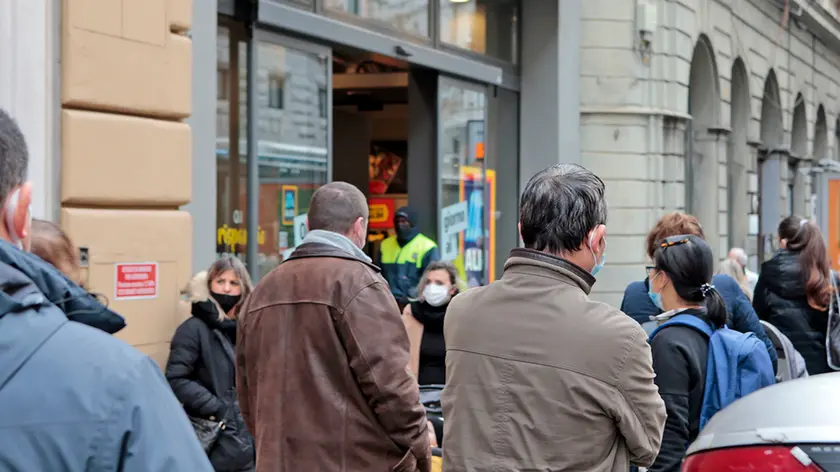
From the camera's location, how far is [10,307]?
1.67 m

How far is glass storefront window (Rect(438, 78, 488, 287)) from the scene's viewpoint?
1253 cm

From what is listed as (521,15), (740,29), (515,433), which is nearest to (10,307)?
(515,433)

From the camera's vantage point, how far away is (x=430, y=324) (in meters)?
7.70

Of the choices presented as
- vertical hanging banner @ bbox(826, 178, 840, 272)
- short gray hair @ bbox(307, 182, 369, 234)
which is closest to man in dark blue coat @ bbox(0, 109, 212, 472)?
short gray hair @ bbox(307, 182, 369, 234)

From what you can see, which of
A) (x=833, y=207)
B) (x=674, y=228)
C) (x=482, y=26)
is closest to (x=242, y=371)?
(x=674, y=228)

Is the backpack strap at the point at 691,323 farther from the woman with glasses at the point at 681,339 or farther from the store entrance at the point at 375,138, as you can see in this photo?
the store entrance at the point at 375,138

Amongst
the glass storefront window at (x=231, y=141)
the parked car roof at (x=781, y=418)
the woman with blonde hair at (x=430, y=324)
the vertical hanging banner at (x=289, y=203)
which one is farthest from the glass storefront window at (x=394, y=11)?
the parked car roof at (x=781, y=418)

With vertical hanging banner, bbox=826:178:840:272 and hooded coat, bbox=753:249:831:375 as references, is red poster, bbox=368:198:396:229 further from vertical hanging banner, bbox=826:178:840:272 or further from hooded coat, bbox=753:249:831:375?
vertical hanging banner, bbox=826:178:840:272

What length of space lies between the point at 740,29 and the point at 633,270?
25.0 feet

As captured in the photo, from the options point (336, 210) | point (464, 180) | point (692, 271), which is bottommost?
point (692, 271)

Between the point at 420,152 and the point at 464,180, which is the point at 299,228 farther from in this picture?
the point at 464,180

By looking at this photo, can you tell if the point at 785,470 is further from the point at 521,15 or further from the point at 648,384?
the point at 521,15

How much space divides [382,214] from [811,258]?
6674mm

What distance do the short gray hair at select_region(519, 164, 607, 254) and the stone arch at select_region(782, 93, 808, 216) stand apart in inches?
999
